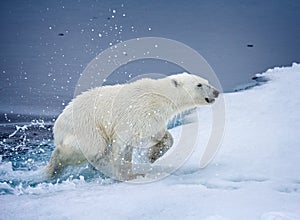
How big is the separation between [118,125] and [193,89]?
2.07ft

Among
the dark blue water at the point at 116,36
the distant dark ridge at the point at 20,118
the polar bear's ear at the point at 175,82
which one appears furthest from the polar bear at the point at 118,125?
the dark blue water at the point at 116,36

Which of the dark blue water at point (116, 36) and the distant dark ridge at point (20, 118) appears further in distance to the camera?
the dark blue water at point (116, 36)

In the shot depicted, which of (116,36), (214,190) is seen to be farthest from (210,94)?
(116,36)

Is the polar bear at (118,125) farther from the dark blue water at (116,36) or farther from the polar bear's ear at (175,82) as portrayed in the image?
the dark blue water at (116,36)

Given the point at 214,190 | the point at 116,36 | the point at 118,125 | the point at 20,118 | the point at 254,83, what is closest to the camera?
the point at 214,190

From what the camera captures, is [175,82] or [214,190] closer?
[214,190]

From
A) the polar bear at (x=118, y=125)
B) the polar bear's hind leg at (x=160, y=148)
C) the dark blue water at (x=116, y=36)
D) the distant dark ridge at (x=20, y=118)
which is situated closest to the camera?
the polar bear at (x=118, y=125)

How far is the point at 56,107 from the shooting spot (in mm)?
5500

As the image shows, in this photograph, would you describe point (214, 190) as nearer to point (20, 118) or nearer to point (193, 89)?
point (193, 89)

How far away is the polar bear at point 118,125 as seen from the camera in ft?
12.3

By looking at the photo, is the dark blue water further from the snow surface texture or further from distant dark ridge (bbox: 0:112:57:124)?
the snow surface texture

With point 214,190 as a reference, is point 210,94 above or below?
above

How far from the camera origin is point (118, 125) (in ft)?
12.4

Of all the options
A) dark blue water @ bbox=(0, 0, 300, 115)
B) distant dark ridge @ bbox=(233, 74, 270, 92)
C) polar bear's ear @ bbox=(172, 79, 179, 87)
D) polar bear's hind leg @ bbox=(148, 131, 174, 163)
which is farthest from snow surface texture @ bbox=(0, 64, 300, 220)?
dark blue water @ bbox=(0, 0, 300, 115)
